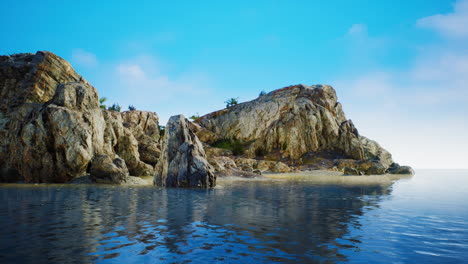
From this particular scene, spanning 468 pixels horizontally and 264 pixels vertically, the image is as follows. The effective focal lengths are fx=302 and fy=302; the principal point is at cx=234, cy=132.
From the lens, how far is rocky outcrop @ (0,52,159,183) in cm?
3553

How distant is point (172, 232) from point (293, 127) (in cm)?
8635

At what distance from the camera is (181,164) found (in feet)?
101

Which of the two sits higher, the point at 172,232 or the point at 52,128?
the point at 52,128

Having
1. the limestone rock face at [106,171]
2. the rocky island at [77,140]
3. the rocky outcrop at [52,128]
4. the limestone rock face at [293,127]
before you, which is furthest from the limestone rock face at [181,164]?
the limestone rock face at [293,127]

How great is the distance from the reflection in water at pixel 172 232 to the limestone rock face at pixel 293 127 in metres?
76.3

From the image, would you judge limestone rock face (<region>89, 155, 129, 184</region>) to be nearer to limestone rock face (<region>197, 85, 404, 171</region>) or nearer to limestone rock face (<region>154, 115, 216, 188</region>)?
limestone rock face (<region>154, 115, 216, 188</region>)

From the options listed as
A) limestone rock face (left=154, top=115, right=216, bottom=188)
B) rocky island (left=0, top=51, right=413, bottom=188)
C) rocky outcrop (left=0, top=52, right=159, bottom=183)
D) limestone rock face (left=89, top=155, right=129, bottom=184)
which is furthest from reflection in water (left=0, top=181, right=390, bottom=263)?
rocky outcrop (left=0, top=52, right=159, bottom=183)

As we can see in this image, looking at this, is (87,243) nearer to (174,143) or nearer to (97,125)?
(174,143)

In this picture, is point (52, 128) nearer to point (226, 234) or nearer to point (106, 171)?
point (106, 171)

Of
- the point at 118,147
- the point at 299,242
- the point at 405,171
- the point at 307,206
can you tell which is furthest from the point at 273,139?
the point at 299,242

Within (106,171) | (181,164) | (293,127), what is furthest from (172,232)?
(293,127)

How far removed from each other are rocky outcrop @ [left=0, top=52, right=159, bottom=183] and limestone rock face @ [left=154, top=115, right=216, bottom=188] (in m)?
5.96

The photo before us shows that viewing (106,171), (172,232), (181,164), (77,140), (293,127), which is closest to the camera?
(172,232)

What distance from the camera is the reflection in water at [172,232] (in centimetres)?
830
